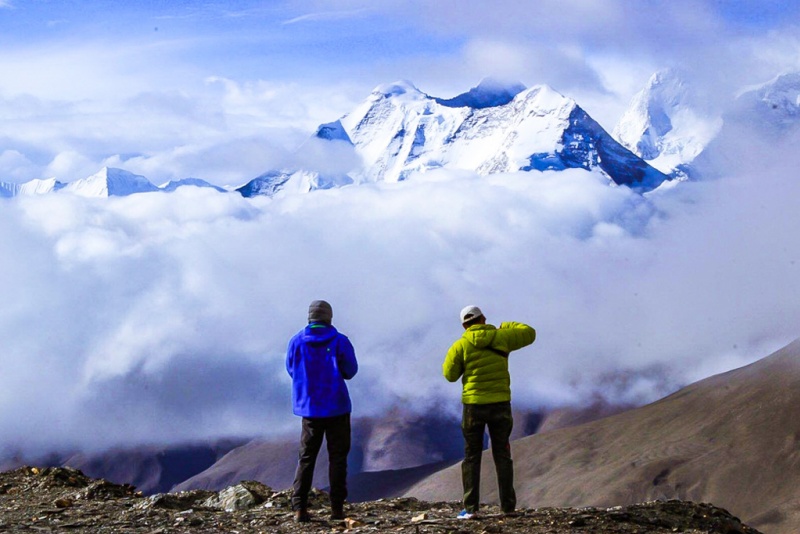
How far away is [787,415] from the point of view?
6604 inches

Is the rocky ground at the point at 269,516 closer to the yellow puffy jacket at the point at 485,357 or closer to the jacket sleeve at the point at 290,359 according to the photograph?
the yellow puffy jacket at the point at 485,357

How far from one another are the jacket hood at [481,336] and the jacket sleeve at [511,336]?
82 millimetres

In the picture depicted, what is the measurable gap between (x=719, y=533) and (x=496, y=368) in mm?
4508

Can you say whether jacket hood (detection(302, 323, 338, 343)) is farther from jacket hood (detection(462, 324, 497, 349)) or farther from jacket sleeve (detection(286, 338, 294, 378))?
jacket hood (detection(462, 324, 497, 349))

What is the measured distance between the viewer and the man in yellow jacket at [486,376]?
617 inches

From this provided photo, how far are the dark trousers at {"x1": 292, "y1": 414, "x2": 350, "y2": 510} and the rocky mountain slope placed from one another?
124007mm

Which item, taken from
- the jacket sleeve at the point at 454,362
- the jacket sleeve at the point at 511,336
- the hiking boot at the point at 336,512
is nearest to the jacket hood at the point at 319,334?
the jacket sleeve at the point at 454,362

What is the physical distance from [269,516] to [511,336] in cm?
499

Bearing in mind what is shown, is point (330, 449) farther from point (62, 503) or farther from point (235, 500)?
point (62, 503)

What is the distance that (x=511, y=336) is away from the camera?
1566cm

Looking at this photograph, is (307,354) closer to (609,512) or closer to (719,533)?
(609,512)

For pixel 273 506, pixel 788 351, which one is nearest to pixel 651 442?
pixel 788 351

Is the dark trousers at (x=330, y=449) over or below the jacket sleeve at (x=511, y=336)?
below

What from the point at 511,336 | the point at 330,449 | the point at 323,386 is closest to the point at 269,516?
the point at 330,449
